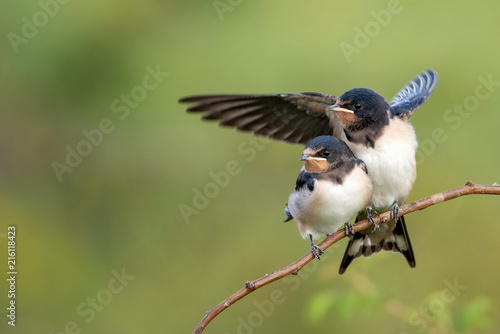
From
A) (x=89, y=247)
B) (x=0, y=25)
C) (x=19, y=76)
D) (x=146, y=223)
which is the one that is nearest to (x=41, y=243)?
(x=89, y=247)

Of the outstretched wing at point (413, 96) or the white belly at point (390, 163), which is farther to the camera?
the outstretched wing at point (413, 96)

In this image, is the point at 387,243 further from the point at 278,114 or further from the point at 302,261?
the point at 302,261

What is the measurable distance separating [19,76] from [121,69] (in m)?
1.06

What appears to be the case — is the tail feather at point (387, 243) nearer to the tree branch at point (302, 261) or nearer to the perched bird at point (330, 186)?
the perched bird at point (330, 186)

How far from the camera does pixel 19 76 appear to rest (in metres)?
8.04

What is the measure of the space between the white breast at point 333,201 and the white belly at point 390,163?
83 mm

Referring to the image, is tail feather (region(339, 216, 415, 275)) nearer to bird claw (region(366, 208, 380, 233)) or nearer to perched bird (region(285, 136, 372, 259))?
bird claw (region(366, 208, 380, 233))

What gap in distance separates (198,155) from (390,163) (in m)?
4.08

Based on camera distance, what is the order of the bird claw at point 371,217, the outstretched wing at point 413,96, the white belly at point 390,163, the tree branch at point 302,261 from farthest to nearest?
the outstretched wing at point 413,96
the white belly at point 390,163
the bird claw at point 371,217
the tree branch at point 302,261

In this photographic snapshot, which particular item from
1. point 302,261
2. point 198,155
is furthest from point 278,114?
point 198,155

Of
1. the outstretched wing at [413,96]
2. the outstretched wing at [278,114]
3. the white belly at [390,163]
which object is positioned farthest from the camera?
the outstretched wing at [413,96]

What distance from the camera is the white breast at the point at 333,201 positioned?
372cm

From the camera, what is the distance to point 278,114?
4.24 metres

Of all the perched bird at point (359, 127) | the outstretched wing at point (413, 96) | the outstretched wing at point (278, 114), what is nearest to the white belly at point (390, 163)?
the perched bird at point (359, 127)
